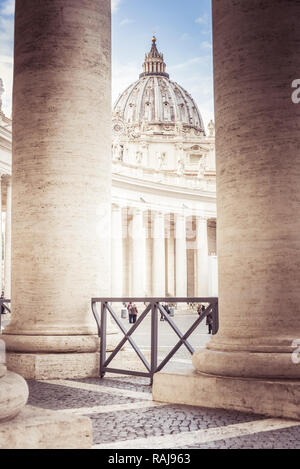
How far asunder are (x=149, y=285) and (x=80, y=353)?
104333 millimetres

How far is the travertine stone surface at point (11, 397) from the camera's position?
7113mm

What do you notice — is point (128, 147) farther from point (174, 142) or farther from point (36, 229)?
point (36, 229)

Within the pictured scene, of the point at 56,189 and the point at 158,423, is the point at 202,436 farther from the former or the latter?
the point at 56,189

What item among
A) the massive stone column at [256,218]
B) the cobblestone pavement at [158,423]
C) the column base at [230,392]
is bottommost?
the cobblestone pavement at [158,423]

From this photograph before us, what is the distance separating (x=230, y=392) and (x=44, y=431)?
4903 millimetres

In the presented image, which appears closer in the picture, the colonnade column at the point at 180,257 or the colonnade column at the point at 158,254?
the colonnade column at the point at 158,254

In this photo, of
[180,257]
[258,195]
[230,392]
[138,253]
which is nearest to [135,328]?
[230,392]

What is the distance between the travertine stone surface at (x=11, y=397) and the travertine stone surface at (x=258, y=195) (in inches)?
195

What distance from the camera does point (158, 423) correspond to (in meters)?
10.3

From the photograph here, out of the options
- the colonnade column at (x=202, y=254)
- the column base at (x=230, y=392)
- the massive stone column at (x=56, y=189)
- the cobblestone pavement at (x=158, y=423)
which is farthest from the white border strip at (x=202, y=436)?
the colonnade column at (x=202, y=254)

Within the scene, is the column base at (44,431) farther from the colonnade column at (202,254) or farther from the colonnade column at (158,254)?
the colonnade column at (202,254)

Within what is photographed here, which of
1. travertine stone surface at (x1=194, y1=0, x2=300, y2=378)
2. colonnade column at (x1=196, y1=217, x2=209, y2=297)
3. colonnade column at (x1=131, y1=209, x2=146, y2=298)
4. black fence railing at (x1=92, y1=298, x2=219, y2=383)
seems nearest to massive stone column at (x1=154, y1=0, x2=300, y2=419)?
travertine stone surface at (x1=194, y1=0, x2=300, y2=378)
